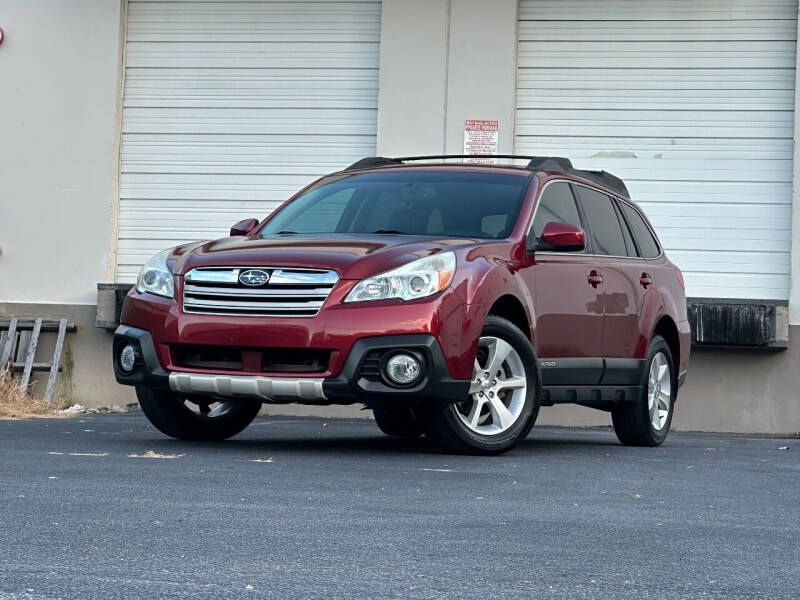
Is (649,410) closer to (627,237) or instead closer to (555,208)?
(627,237)

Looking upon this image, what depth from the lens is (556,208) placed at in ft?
31.1

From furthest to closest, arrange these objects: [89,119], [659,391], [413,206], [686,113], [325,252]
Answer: [89,119], [686,113], [659,391], [413,206], [325,252]

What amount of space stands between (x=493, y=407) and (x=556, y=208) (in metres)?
1.69

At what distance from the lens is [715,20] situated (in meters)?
15.6

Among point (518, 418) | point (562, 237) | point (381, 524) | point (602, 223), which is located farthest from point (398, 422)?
point (381, 524)

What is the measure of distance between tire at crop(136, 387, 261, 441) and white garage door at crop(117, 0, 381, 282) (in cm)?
693

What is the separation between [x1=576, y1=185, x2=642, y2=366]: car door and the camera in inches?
378

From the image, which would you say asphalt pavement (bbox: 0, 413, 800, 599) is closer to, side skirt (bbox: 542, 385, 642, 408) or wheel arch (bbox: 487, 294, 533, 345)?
side skirt (bbox: 542, 385, 642, 408)

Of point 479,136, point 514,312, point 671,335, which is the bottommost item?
point 671,335

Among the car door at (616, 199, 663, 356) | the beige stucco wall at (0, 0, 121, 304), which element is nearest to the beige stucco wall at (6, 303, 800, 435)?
the beige stucco wall at (0, 0, 121, 304)

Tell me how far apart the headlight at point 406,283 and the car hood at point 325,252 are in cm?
4

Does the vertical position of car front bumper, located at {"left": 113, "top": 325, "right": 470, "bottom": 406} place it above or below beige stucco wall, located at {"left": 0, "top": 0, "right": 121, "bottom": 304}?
below

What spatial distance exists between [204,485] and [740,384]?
9610mm

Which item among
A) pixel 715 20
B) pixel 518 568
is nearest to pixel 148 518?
pixel 518 568
